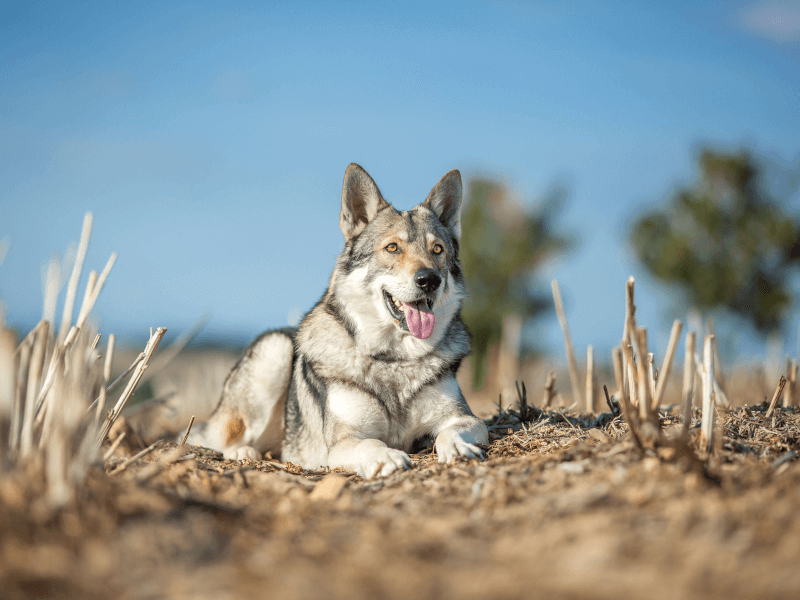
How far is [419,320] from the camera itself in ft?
16.7

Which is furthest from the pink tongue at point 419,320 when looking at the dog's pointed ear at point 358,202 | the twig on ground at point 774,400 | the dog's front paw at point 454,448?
the twig on ground at point 774,400

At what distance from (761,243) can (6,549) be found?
26855mm

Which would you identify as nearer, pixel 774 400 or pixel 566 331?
pixel 774 400

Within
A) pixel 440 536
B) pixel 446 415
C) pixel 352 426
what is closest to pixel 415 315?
pixel 446 415

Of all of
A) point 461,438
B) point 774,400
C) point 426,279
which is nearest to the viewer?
point 461,438

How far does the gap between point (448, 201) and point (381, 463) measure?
3.09m

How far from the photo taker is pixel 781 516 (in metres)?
2.31

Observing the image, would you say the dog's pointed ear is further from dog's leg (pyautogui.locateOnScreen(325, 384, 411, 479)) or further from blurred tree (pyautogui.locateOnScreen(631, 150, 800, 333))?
blurred tree (pyautogui.locateOnScreen(631, 150, 800, 333))

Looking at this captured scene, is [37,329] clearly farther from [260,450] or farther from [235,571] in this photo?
[260,450]

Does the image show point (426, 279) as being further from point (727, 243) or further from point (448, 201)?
point (727, 243)

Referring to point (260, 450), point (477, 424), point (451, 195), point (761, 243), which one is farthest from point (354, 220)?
point (761, 243)

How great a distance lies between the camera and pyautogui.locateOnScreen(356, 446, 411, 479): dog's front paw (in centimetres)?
405

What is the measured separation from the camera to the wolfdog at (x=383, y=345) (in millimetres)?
4887

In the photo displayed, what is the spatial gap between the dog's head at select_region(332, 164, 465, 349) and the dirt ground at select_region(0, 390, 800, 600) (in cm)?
194
